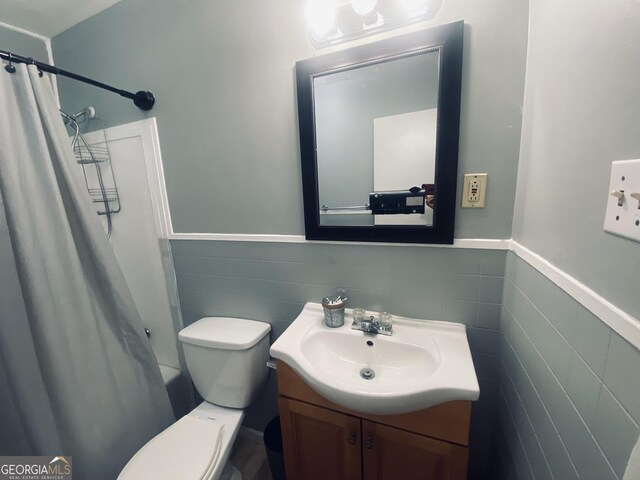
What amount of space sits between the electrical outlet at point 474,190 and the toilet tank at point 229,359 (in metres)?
1.06

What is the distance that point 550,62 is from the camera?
0.65 meters

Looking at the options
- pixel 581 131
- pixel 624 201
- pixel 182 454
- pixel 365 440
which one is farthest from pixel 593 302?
pixel 182 454

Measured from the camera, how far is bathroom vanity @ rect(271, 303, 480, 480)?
2.39 ft

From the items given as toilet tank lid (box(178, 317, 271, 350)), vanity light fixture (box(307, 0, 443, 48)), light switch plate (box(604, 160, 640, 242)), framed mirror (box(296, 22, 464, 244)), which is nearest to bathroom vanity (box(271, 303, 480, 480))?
toilet tank lid (box(178, 317, 271, 350))

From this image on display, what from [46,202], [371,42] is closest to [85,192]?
[46,202]

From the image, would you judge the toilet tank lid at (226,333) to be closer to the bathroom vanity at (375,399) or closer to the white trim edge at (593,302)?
the bathroom vanity at (375,399)

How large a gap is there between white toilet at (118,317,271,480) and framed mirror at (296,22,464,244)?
0.64 metres

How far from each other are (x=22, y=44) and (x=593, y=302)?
276cm

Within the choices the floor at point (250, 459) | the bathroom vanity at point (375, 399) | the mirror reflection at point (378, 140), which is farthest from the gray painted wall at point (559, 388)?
the floor at point (250, 459)

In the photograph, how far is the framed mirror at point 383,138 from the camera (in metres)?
0.89

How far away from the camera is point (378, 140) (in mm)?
1028

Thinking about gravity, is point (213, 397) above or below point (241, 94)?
below

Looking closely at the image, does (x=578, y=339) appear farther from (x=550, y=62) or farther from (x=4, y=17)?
(x=4, y=17)

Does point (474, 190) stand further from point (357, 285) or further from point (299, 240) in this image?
point (299, 240)
